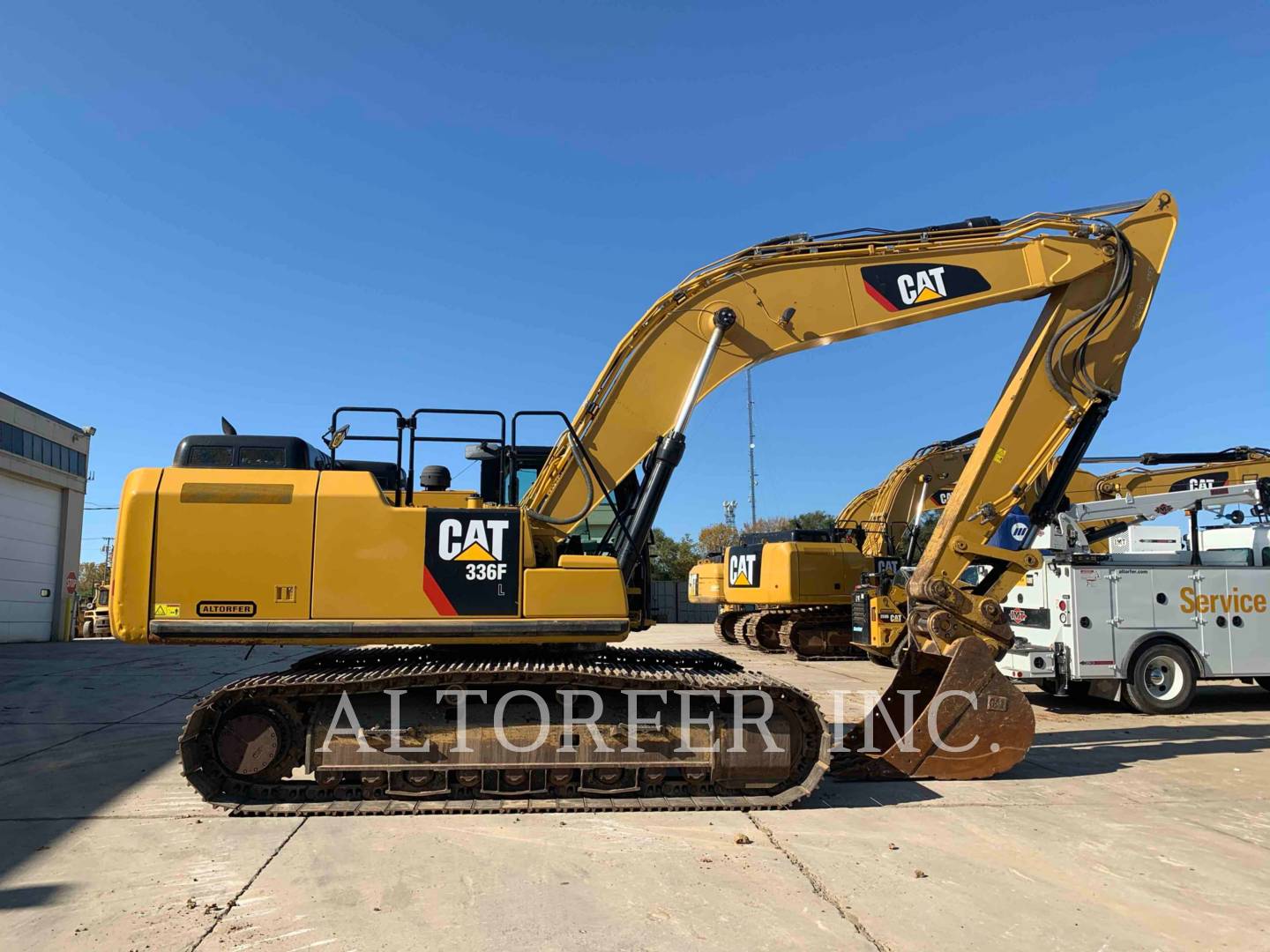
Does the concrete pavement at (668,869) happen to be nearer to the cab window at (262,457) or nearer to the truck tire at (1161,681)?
the cab window at (262,457)

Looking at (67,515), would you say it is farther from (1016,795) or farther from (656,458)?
(1016,795)

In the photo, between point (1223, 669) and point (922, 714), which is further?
point (1223, 669)

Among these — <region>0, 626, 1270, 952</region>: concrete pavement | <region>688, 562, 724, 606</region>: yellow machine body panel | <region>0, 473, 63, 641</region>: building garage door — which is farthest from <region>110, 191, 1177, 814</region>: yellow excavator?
<region>0, 473, 63, 641</region>: building garage door

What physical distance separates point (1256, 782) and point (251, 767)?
337 inches

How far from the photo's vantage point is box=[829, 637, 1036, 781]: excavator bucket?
7.11 meters

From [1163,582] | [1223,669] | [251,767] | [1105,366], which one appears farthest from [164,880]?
[1223,669]

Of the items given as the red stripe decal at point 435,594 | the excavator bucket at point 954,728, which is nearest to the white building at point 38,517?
the red stripe decal at point 435,594

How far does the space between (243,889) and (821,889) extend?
10.7 ft

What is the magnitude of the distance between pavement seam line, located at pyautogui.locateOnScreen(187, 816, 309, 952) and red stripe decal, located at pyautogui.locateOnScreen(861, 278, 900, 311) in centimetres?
636

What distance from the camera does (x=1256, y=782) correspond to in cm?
745

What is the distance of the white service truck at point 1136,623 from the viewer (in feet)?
36.1

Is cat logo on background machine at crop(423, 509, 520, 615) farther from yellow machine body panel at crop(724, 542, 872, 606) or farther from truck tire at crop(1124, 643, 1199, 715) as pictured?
yellow machine body panel at crop(724, 542, 872, 606)

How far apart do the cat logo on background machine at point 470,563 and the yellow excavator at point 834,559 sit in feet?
42.2

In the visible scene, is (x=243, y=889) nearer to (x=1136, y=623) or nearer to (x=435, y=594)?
(x=435, y=594)
